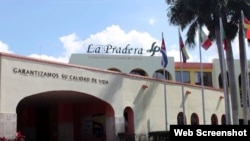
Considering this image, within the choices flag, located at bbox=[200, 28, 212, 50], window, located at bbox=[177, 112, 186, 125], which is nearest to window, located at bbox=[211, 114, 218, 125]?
window, located at bbox=[177, 112, 186, 125]

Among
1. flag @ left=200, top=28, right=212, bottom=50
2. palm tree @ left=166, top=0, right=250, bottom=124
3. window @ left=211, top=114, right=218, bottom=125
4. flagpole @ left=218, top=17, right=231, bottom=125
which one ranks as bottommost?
window @ left=211, top=114, right=218, bottom=125

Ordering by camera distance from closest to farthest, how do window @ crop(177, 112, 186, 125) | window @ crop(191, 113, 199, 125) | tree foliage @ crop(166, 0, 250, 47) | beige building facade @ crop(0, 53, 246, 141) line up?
1. beige building facade @ crop(0, 53, 246, 141)
2. tree foliage @ crop(166, 0, 250, 47)
3. window @ crop(177, 112, 186, 125)
4. window @ crop(191, 113, 199, 125)

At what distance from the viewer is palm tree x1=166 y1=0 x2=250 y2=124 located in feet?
102

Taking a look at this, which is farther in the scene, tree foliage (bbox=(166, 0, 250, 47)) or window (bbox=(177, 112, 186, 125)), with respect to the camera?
window (bbox=(177, 112, 186, 125))

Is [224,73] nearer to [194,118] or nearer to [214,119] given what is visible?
[194,118]

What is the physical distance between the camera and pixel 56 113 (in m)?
30.7

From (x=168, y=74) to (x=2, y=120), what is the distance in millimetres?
37970

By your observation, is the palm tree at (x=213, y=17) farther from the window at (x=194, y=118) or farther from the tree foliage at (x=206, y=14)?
the window at (x=194, y=118)

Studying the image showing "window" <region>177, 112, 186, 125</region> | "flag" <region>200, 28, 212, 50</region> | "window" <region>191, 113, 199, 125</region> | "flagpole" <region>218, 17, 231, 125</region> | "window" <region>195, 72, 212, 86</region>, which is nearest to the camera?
"flagpole" <region>218, 17, 231, 125</region>

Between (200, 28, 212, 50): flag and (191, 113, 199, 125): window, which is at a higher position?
(200, 28, 212, 50): flag

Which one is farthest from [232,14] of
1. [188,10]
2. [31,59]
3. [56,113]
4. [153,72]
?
[153,72]

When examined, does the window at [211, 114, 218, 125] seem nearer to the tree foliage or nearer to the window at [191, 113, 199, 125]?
the window at [191, 113, 199, 125]

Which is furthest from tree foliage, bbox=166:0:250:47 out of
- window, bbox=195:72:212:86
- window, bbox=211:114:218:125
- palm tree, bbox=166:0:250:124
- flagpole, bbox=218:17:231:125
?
window, bbox=195:72:212:86

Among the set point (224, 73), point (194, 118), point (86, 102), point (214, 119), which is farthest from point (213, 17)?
point (86, 102)
